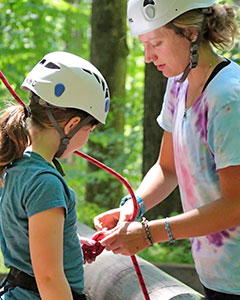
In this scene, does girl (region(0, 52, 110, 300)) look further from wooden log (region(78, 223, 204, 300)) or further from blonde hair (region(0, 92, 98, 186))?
wooden log (region(78, 223, 204, 300))

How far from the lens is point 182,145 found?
2.22m

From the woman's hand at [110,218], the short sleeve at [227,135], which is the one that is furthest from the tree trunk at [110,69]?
the short sleeve at [227,135]

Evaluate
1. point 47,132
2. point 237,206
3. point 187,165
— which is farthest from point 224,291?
point 47,132

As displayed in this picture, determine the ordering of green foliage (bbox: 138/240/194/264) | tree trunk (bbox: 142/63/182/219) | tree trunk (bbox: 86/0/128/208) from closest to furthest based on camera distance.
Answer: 1. green foliage (bbox: 138/240/194/264)
2. tree trunk (bbox: 142/63/182/219)
3. tree trunk (bbox: 86/0/128/208)

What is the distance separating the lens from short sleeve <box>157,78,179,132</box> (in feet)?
8.02

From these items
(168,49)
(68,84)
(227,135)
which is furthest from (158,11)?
(227,135)

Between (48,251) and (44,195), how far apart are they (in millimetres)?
182

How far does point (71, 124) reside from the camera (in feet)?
6.81

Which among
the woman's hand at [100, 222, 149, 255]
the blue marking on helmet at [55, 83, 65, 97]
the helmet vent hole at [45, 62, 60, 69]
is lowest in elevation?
the woman's hand at [100, 222, 149, 255]

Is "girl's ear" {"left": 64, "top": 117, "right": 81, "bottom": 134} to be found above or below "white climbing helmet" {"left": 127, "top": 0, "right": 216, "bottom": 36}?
below

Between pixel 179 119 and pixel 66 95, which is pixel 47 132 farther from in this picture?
pixel 179 119

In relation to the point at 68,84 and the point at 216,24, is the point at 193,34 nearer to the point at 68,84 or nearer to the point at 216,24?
the point at 216,24

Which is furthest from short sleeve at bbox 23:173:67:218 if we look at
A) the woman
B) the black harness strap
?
the woman

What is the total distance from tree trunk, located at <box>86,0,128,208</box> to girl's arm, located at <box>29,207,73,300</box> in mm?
4846
